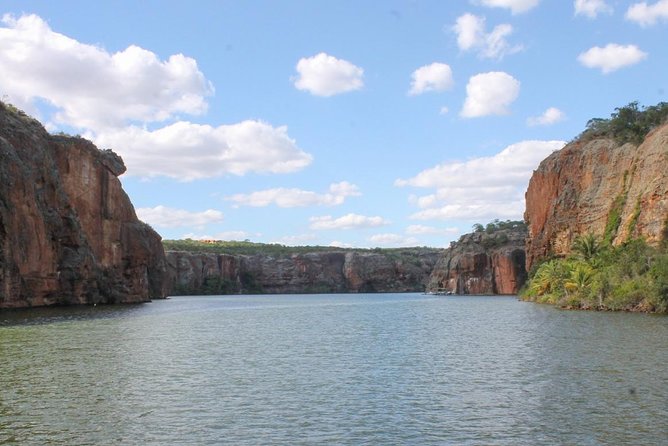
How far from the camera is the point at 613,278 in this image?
195 feet

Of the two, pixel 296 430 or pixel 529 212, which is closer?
pixel 296 430

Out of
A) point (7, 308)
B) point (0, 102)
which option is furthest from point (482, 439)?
point (0, 102)

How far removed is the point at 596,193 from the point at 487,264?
68.6 meters

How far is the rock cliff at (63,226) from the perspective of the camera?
66.0 meters

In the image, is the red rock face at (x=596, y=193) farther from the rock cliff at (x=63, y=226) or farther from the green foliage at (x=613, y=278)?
the rock cliff at (x=63, y=226)

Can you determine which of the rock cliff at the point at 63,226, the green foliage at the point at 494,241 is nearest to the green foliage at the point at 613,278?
the rock cliff at the point at 63,226

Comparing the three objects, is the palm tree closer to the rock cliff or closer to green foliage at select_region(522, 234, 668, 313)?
green foliage at select_region(522, 234, 668, 313)

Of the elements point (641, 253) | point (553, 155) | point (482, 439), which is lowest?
point (482, 439)

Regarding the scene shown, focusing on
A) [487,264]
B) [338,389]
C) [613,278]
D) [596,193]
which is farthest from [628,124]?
[338,389]

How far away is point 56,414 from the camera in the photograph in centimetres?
1778

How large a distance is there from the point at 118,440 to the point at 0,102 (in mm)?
71656

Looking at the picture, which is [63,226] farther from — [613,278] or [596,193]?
[596,193]

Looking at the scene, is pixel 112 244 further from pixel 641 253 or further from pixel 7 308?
pixel 641 253

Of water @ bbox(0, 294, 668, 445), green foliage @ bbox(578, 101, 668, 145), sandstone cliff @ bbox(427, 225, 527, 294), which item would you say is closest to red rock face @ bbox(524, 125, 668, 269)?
green foliage @ bbox(578, 101, 668, 145)
